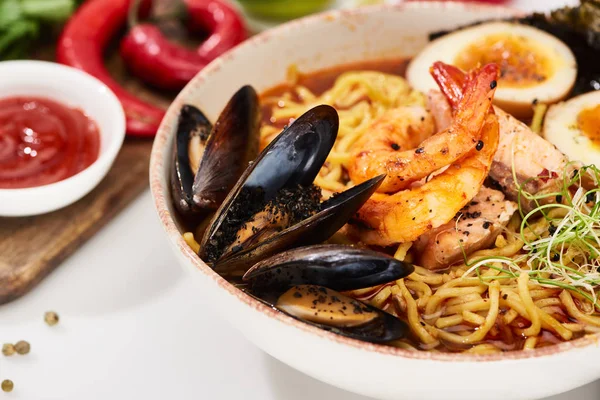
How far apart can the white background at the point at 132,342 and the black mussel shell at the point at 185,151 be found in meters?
0.33

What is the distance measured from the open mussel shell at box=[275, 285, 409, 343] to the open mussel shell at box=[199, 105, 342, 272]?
0.62 feet

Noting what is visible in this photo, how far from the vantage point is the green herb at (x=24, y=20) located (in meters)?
3.92

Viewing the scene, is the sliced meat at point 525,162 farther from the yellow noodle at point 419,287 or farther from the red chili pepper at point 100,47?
the red chili pepper at point 100,47

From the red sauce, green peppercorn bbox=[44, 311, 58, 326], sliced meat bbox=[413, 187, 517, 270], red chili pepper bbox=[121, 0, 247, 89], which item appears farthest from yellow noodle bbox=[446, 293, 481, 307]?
red chili pepper bbox=[121, 0, 247, 89]

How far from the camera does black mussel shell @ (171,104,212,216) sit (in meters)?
2.52

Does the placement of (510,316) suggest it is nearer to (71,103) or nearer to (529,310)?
(529,310)

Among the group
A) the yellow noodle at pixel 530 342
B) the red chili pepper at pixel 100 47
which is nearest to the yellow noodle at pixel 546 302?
the yellow noodle at pixel 530 342

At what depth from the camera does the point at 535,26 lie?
10.8 ft

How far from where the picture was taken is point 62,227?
123 inches

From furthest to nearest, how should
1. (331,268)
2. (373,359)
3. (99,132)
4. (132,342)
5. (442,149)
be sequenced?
(99,132), (132,342), (442,149), (331,268), (373,359)

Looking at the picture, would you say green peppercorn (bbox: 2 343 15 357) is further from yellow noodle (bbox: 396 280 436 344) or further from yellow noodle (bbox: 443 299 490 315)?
yellow noodle (bbox: 443 299 490 315)

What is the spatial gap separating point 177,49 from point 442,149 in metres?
2.13

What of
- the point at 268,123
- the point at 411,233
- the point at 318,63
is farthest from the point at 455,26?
the point at 411,233

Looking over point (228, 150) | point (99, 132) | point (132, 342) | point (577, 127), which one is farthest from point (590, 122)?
point (99, 132)
